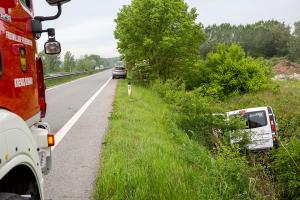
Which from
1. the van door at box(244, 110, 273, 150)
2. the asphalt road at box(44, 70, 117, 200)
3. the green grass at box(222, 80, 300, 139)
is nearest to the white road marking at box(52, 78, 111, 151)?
the asphalt road at box(44, 70, 117, 200)

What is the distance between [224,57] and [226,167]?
2855cm

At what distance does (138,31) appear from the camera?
118 ft

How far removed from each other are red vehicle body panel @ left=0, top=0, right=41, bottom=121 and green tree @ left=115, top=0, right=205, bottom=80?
1210 inches

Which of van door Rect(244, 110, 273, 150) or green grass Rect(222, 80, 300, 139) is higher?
van door Rect(244, 110, 273, 150)

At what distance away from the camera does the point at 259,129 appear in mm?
14750

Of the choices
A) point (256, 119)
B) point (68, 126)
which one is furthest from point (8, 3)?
point (256, 119)

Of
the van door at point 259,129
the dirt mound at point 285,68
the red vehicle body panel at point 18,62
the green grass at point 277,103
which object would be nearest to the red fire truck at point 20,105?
the red vehicle body panel at point 18,62

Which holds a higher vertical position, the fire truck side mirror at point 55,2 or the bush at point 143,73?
the fire truck side mirror at point 55,2

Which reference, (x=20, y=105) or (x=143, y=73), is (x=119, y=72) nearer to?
(x=143, y=73)

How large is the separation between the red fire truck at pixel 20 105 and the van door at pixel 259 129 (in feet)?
33.7

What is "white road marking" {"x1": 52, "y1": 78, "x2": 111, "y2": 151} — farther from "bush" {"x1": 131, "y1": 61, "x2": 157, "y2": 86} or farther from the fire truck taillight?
"bush" {"x1": 131, "y1": 61, "x2": 157, "y2": 86}

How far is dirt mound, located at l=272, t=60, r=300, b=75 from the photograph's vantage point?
7956 cm

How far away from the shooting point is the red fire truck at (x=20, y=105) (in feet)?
9.16

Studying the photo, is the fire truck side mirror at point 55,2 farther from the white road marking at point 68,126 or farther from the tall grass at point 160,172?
the white road marking at point 68,126
